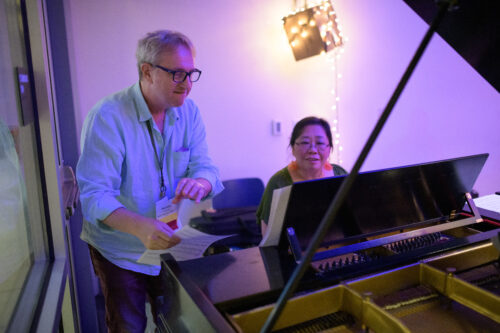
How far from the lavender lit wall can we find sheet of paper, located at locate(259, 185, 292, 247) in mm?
2062

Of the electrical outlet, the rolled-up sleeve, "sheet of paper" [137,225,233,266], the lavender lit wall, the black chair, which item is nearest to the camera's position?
A: "sheet of paper" [137,225,233,266]

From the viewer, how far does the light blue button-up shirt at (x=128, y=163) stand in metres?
1.48

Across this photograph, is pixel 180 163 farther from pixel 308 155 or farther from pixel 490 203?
pixel 490 203

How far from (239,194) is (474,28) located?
262 cm

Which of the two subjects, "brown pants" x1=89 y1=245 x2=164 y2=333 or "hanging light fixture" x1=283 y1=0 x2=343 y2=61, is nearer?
"brown pants" x1=89 y1=245 x2=164 y2=333

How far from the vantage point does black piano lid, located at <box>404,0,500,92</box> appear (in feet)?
3.03

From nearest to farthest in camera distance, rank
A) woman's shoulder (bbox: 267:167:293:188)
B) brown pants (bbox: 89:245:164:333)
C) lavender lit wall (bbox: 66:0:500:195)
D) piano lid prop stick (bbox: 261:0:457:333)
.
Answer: piano lid prop stick (bbox: 261:0:457:333) < brown pants (bbox: 89:245:164:333) < woman's shoulder (bbox: 267:167:293:188) < lavender lit wall (bbox: 66:0:500:195)

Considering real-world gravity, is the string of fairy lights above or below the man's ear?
above

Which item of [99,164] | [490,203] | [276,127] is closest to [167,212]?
[99,164]

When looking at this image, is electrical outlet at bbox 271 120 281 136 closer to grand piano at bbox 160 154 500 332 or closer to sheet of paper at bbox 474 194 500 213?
sheet of paper at bbox 474 194 500 213

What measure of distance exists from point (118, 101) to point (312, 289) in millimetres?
1044

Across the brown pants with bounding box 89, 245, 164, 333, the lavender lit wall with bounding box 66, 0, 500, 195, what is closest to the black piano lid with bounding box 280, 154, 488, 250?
the brown pants with bounding box 89, 245, 164, 333

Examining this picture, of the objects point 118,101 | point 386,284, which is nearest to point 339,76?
point 118,101

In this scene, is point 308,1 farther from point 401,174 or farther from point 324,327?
point 324,327
